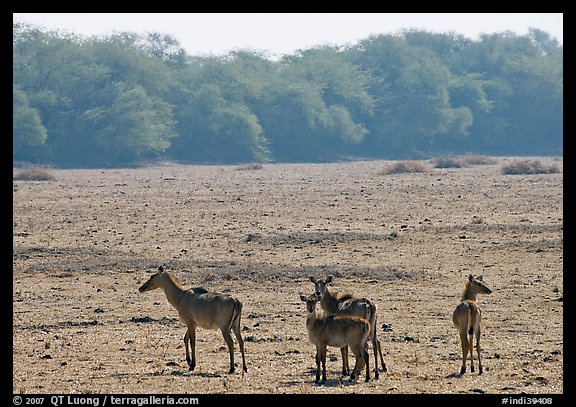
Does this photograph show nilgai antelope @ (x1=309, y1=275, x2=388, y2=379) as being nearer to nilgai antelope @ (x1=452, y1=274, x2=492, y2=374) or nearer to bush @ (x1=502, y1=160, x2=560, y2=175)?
nilgai antelope @ (x1=452, y1=274, x2=492, y2=374)

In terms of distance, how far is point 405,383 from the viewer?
37.4 feet

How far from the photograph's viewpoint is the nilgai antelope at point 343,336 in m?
11.5

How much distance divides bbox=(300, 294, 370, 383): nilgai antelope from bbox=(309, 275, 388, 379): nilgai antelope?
0.20m

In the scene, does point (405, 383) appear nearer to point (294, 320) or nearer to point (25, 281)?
point (294, 320)

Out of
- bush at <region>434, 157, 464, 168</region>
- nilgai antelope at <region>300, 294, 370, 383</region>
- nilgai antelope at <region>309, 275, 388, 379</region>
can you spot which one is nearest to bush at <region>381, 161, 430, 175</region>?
bush at <region>434, 157, 464, 168</region>

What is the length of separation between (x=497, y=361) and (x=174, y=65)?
3208 inches

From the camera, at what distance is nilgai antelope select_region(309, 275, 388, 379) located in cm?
1188

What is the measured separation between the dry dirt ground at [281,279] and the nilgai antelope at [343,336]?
0.91 feet

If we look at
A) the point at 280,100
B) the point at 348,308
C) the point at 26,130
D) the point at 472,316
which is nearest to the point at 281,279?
the point at 348,308

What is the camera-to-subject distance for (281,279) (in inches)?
748

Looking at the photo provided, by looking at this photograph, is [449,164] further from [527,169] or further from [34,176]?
[34,176]

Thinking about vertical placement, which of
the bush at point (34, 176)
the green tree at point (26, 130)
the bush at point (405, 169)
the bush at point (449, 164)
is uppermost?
the green tree at point (26, 130)

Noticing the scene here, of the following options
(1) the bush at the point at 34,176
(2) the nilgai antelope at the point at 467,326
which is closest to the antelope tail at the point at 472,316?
(2) the nilgai antelope at the point at 467,326

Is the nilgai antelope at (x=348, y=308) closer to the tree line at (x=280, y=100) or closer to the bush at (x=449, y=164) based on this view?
the bush at (x=449, y=164)
